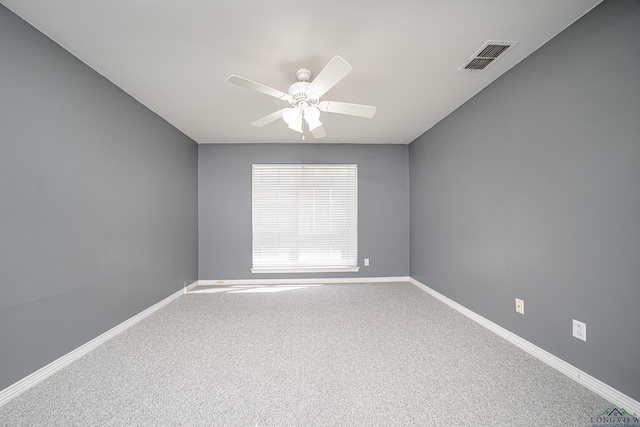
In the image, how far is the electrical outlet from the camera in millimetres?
1679

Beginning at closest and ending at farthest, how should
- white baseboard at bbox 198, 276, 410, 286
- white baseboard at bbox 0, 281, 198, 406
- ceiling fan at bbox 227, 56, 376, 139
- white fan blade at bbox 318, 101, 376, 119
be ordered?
white baseboard at bbox 0, 281, 198, 406
ceiling fan at bbox 227, 56, 376, 139
white fan blade at bbox 318, 101, 376, 119
white baseboard at bbox 198, 276, 410, 286

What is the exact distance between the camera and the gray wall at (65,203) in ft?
5.27

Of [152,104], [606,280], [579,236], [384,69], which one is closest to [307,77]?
[384,69]

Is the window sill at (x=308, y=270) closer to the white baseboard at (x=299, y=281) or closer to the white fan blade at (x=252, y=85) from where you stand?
the white baseboard at (x=299, y=281)

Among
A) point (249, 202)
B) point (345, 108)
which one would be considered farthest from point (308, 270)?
point (345, 108)

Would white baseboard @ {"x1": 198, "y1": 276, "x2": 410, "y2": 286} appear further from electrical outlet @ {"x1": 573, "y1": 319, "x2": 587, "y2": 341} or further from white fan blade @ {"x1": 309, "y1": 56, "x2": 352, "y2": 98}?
white fan blade @ {"x1": 309, "y1": 56, "x2": 352, "y2": 98}

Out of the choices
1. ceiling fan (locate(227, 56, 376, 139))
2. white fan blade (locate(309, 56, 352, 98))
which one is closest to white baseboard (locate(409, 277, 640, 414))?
ceiling fan (locate(227, 56, 376, 139))

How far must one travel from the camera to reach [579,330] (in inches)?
Result: 67.4

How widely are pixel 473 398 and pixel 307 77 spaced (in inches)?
97.1

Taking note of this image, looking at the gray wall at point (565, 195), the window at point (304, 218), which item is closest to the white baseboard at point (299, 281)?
the window at point (304, 218)

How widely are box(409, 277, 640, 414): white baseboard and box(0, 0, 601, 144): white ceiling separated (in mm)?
2253

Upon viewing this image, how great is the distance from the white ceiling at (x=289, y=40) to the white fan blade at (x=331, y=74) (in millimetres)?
320

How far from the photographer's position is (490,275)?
2.54 meters

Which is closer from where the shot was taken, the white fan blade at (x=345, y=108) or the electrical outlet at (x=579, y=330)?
the electrical outlet at (x=579, y=330)
